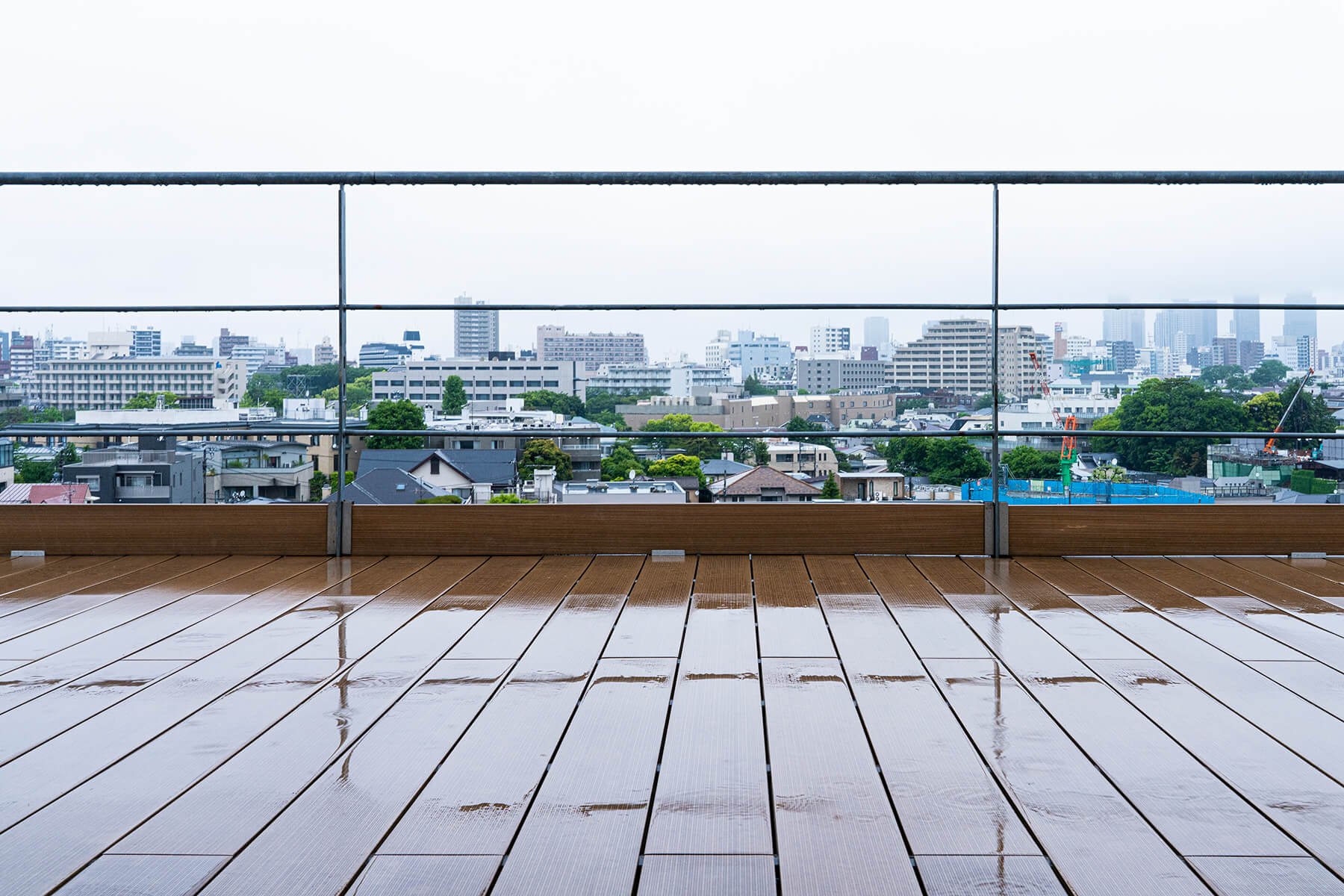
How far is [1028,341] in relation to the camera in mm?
2430

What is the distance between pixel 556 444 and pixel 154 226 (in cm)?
104

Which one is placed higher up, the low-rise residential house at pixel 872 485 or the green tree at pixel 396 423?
the green tree at pixel 396 423

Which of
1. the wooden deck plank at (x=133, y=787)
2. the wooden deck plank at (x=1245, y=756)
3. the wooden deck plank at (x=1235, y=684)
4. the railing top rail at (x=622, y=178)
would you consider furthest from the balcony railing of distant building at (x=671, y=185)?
the wooden deck plank at (x=133, y=787)

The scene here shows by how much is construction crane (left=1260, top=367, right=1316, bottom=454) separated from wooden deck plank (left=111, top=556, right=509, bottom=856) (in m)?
1.81

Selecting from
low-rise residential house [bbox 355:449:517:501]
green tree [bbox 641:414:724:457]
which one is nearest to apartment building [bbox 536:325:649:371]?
green tree [bbox 641:414:724:457]

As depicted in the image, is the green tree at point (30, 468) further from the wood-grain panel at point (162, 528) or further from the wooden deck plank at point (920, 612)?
the wooden deck plank at point (920, 612)

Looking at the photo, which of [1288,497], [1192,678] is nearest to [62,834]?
[1192,678]

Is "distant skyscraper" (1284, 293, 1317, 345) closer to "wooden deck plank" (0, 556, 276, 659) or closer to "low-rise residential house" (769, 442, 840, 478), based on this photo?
"low-rise residential house" (769, 442, 840, 478)

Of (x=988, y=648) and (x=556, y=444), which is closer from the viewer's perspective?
(x=988, y=648)

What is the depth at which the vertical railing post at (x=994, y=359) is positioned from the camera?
243 centimetres

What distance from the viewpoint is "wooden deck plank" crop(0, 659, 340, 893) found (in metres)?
0.90

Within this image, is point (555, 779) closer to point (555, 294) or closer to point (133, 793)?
point (133, 793)

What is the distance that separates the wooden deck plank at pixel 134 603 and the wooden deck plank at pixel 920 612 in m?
1.29

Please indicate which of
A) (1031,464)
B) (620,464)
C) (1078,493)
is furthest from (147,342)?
(1078,493)
